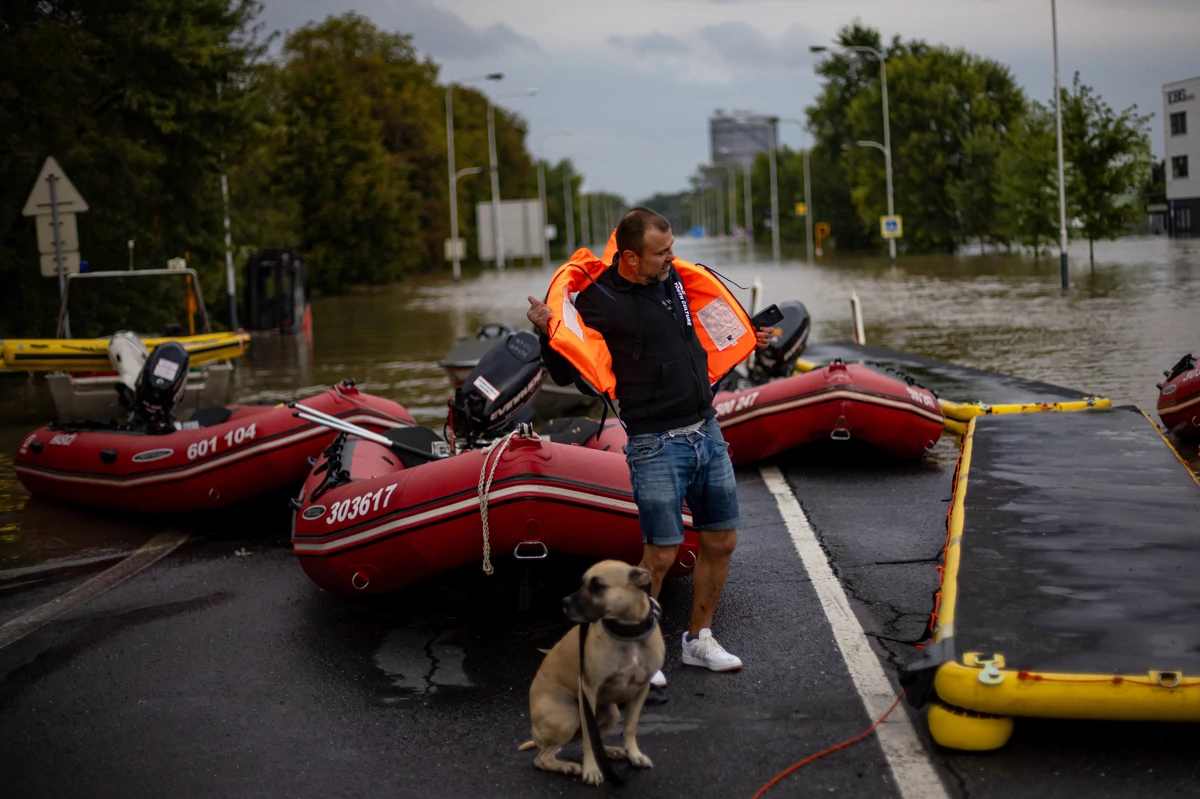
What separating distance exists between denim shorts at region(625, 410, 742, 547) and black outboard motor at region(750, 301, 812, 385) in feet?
21.9

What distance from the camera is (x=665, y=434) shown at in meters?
4.99

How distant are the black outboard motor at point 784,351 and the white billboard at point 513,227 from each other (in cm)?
6889

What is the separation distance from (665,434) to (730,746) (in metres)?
1.24

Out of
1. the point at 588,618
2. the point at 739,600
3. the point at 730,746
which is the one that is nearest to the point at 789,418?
the point at 739,600

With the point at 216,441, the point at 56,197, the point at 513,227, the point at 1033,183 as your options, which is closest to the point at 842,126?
the point at 513,227

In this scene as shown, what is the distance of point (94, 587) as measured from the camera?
7.42 m

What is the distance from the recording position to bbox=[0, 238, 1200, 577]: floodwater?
33.3ft

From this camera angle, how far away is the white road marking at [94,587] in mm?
6617

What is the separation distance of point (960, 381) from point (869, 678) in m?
7.26

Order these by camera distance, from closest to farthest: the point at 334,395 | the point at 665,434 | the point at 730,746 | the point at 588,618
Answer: the point at 588,618 → the point at 730,746 → the point at 665,434 → the point at 334,395

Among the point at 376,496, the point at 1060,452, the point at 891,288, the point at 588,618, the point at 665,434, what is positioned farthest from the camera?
the point at 891,288

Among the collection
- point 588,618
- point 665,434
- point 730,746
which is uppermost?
point 665,434

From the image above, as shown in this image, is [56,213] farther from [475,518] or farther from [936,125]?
[936,125]

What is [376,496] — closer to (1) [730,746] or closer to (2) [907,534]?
(1) [730,746]
